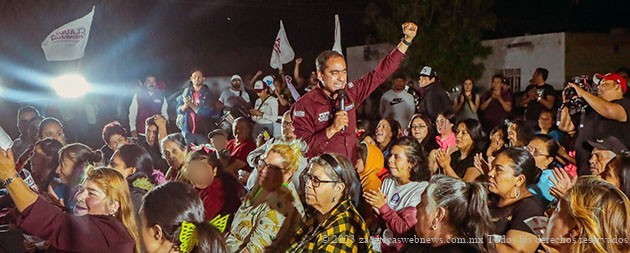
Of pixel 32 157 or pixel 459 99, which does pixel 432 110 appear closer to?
pixel 459 99

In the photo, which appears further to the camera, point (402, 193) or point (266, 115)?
point (266, 115)

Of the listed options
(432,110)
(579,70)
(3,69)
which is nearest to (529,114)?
(432,110)

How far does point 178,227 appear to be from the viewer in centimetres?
388

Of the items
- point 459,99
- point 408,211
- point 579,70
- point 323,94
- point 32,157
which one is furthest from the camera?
point 579,70

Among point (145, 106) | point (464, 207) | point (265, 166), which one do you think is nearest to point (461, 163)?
point (265, 166)

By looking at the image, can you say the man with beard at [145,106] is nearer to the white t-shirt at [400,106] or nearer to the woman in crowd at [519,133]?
the white t-shirt at [400,106]

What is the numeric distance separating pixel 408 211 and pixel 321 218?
73 centimetres

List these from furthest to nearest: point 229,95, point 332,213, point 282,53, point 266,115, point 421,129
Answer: point 229,95 < point 282,53 < point 266,115 < point 421,129 < point 332,213

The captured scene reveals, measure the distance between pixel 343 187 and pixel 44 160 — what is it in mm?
3987

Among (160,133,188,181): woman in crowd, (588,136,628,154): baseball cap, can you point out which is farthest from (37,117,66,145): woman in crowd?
(588,136,628,154): baseball cap

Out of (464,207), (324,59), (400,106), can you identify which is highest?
(324,59)

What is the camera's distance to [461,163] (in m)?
7.39

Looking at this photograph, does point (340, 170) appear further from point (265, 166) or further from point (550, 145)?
point (550, 145)

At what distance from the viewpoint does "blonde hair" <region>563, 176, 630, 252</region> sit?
3436mm
